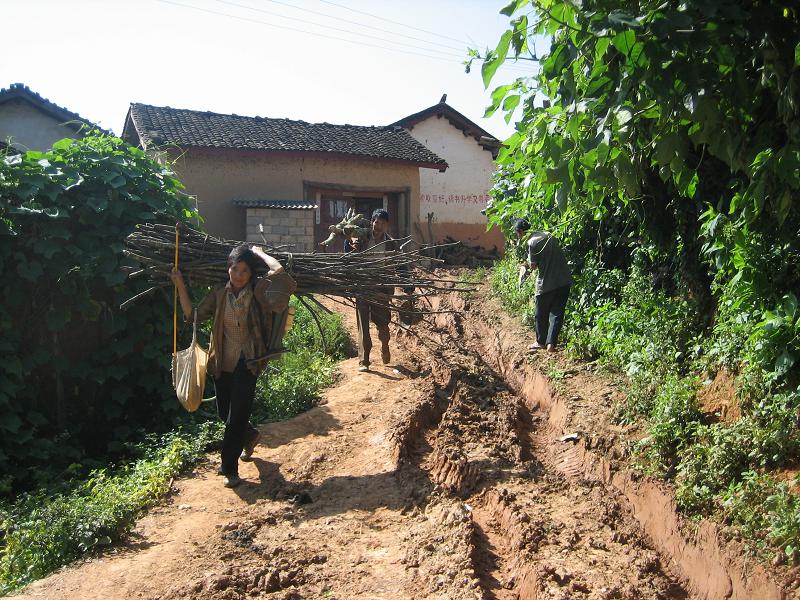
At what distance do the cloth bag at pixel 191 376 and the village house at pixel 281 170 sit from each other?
9607mm

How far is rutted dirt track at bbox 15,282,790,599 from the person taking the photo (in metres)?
4.13

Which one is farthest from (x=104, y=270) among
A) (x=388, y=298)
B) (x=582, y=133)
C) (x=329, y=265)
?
(x=582, y=133)

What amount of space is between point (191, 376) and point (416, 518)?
200 cm

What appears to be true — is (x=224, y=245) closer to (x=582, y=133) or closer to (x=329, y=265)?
(x=329, y=265)

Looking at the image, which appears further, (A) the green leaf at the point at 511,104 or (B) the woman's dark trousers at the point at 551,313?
(B) the woman's dark trousers at the point at 551,313

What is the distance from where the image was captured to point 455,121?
76.0ft

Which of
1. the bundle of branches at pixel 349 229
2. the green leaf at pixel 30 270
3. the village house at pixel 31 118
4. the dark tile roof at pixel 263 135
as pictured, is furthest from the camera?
the village house at pixel 31 118

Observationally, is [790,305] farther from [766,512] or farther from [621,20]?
[621,20]

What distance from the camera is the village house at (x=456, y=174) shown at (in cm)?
2183

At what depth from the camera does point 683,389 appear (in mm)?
5430

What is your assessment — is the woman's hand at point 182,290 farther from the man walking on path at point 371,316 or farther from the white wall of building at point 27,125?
the white wall of building at point 27,125

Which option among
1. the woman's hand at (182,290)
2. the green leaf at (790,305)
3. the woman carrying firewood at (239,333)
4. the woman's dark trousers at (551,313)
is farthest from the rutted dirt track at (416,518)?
the green leaf at (790,305)

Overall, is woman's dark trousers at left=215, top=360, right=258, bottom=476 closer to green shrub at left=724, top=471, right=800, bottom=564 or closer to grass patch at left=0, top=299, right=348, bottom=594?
grass patch at left=0, top=299, right=348, bottom=594

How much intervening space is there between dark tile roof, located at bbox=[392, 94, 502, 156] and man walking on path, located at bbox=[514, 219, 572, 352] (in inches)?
564
